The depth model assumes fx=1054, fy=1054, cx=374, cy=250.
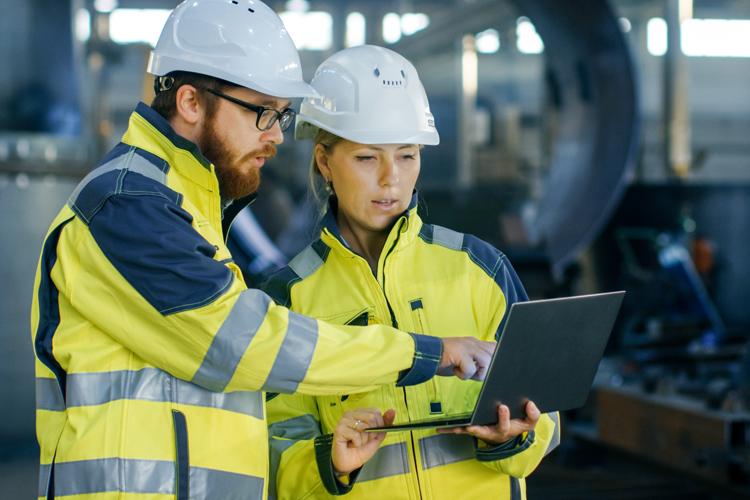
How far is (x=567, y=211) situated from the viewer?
7461mm

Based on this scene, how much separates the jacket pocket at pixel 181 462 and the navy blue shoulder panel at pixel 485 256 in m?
0.67

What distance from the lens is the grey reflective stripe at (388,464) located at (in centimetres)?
205

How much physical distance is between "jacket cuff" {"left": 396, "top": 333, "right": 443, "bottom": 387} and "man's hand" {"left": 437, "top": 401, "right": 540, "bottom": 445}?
12cm

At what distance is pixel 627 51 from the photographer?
7.43 m

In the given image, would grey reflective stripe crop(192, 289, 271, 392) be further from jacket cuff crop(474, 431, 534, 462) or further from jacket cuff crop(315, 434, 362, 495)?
jacket cuff crop(474, 431, 534, 462)

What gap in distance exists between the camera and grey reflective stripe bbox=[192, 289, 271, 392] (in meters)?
1.75

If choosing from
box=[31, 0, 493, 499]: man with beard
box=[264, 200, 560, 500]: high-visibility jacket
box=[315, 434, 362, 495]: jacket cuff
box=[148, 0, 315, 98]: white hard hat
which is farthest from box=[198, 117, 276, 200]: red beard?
box=[315, 434, 362, 495]: jacket cuff

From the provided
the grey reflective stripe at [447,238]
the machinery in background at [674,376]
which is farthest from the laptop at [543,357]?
the machinery in background at [674,376]

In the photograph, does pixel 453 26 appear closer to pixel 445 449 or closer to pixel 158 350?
pixel 445 449

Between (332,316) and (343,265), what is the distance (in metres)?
0.12

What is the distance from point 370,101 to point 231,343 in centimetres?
73

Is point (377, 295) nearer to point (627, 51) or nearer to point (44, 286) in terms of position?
point (44, 286)

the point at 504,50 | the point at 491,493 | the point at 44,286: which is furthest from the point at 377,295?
the point at 504,50

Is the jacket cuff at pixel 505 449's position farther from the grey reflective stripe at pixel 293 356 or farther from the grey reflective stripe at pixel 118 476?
the grey reflective stripe at pixel 118 476
